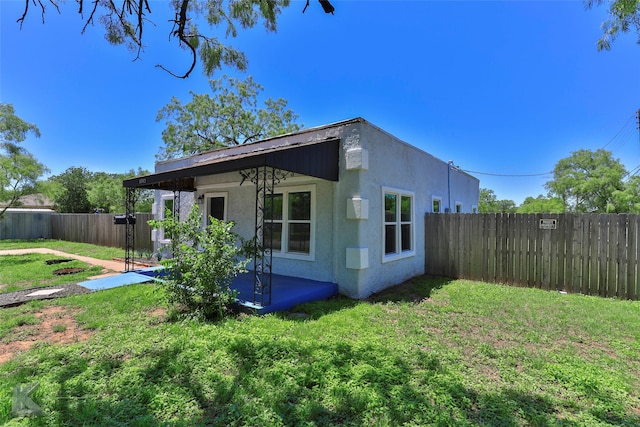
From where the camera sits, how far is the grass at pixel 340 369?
245 centimetres

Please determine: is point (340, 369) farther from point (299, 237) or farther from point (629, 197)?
point (629, 197)

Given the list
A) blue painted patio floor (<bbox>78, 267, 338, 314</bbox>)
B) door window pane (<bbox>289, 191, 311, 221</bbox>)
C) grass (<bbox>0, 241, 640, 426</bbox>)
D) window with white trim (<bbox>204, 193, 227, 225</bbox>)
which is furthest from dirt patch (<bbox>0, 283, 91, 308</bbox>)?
door window pane (<bbox>289, 191, 311, 221</bbox>)

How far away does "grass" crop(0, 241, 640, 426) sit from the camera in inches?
96.4

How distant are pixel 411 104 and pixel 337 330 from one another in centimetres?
1228

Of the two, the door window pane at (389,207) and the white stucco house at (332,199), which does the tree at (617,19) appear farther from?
the door window pane at (389,207)

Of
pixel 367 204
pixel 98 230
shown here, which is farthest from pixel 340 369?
pixel 98 230

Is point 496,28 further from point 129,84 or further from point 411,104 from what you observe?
point 129,84

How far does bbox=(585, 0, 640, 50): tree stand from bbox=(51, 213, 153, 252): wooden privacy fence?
1503cm

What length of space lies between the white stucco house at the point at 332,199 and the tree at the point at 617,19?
12.6ft

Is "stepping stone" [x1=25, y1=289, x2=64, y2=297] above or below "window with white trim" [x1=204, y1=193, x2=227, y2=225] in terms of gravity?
below

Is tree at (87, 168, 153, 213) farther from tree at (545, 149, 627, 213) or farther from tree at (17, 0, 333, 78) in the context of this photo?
tree at (545, 149, 627, 213)

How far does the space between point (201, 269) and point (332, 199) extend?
3.04 metres

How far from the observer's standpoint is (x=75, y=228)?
18328 millimetres

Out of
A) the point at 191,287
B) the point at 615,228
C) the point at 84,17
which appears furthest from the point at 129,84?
the point at 615,228
